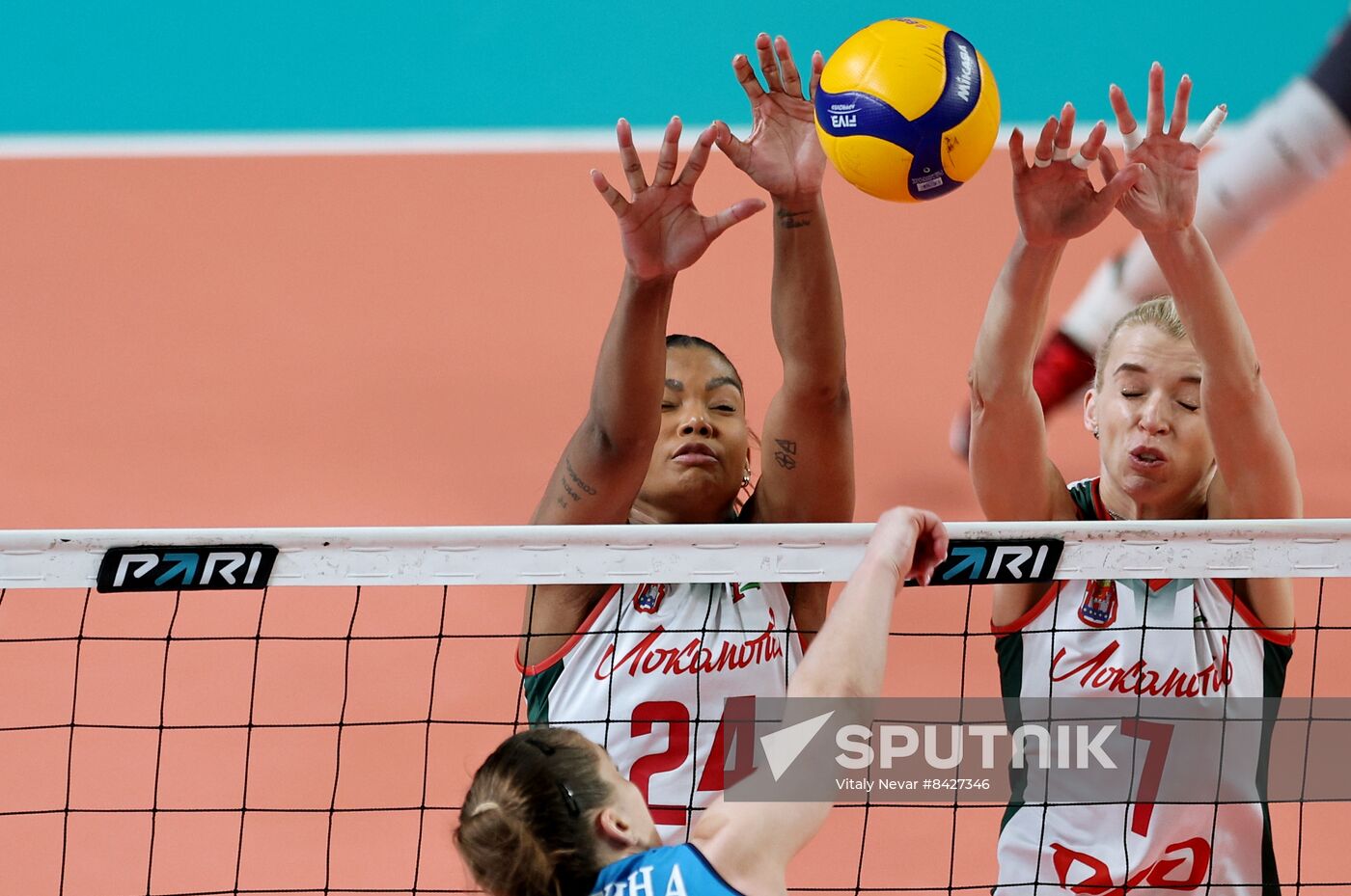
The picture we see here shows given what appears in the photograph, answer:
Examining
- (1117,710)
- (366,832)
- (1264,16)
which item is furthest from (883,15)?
(1117,710)

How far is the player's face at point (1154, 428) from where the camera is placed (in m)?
2.61

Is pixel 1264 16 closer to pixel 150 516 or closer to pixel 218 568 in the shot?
pixel 150 516

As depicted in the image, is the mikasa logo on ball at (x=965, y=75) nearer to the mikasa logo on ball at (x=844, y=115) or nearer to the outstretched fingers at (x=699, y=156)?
the mikasa logo on ball at (x=844, y=115)

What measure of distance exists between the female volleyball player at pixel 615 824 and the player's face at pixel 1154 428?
85 cm

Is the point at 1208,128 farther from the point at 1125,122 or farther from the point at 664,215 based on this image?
the point at 664,215

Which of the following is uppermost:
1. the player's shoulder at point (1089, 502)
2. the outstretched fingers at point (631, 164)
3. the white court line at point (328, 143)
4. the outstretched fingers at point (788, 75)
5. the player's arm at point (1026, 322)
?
the white court line at point (328, 143)

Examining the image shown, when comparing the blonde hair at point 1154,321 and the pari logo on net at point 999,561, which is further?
the blonde hair at point 1154,321

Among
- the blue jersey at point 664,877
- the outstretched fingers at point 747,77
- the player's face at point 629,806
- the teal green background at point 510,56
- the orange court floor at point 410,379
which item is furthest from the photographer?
the teal green background at point 510,56

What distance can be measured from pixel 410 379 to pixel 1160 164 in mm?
3995

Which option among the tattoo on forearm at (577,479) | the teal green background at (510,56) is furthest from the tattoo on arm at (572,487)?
the teal green background at (510,56)

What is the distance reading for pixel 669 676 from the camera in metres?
2.65

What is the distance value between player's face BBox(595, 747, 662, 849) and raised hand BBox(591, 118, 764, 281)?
3.61ft

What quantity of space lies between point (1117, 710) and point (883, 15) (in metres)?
6.33

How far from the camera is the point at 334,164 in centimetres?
768
